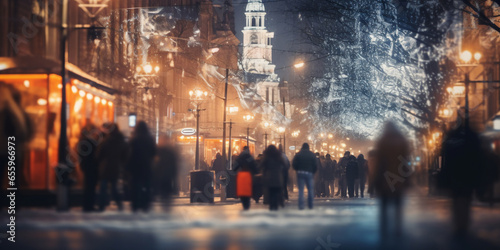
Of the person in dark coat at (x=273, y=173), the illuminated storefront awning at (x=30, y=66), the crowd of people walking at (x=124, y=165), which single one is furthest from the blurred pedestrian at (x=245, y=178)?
the illuminated storefront awning at (x=30, y=66)

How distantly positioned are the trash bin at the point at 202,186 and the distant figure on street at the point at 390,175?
1497 centimetres

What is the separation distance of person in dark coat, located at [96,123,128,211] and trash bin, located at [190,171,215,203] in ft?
37.3

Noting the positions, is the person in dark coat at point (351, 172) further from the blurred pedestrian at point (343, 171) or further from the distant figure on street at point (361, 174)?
the blurred pedestrian at point (343, 171)

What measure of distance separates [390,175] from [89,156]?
258 inches

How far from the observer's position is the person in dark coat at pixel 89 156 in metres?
16.3

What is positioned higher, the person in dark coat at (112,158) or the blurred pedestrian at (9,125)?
the blurred pedestrian at (9,125)

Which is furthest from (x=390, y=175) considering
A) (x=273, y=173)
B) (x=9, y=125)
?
(x=273, y=173)

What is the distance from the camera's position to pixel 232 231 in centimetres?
1383

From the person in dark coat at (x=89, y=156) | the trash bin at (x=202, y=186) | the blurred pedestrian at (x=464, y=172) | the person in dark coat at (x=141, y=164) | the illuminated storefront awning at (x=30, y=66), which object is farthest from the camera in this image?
the trash bin at (x=202, y=186)

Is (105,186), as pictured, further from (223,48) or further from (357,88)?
(223,48)

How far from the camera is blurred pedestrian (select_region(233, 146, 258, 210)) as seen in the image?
20656 millimetres

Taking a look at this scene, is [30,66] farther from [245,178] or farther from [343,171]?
[343,171]

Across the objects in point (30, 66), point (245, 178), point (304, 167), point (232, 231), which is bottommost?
point (232, 231)

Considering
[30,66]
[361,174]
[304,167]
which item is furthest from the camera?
[361,174]
